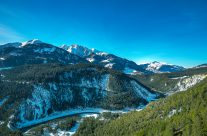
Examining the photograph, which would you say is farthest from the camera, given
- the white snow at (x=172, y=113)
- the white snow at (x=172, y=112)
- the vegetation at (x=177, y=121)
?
the white snow at (x=172, y=113)

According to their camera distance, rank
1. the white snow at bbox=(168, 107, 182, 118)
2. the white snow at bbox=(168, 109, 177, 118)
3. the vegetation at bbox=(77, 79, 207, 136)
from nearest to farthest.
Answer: the vegetation at bbox=(77, 79, 207, 136)
the white snow at bbox=(168, 107, 182, 118)
the white snow at bbox=(168, 109, 177, 118)

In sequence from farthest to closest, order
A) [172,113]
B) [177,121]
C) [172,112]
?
[172,112] → [172,113] → [177,121]

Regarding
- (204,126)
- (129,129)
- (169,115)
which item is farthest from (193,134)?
(129,129)

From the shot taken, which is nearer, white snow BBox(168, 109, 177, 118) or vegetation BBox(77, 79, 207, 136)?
vegetation BBox(77, 79, 207, 136)

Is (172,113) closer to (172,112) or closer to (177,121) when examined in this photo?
(172,112)

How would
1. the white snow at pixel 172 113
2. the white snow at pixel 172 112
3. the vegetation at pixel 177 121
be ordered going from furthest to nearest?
1. the white snow at pixel 172 113
2. the white snow at pixel 172 112
3. the vegetation at pixel 177 121

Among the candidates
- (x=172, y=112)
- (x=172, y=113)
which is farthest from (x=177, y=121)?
(x=172, y=112)

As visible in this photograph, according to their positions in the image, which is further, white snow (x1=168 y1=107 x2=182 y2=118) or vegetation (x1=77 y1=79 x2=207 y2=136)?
white snow (x1=168 y1=107 x2=182 y2=118)

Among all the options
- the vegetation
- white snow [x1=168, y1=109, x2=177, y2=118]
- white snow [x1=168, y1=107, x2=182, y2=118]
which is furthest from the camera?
white snow [x1=168, y1=109, x2=177, y2=118]

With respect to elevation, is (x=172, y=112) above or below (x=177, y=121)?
above

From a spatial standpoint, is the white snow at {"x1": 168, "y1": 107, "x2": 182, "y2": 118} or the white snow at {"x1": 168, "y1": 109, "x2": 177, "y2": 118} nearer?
the white snow at {"x1": 168, "y1": 107, "x2": 182, "y2": 118}

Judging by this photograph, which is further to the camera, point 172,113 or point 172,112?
point 172,112

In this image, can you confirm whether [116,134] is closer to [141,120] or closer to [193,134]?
[141,120]
